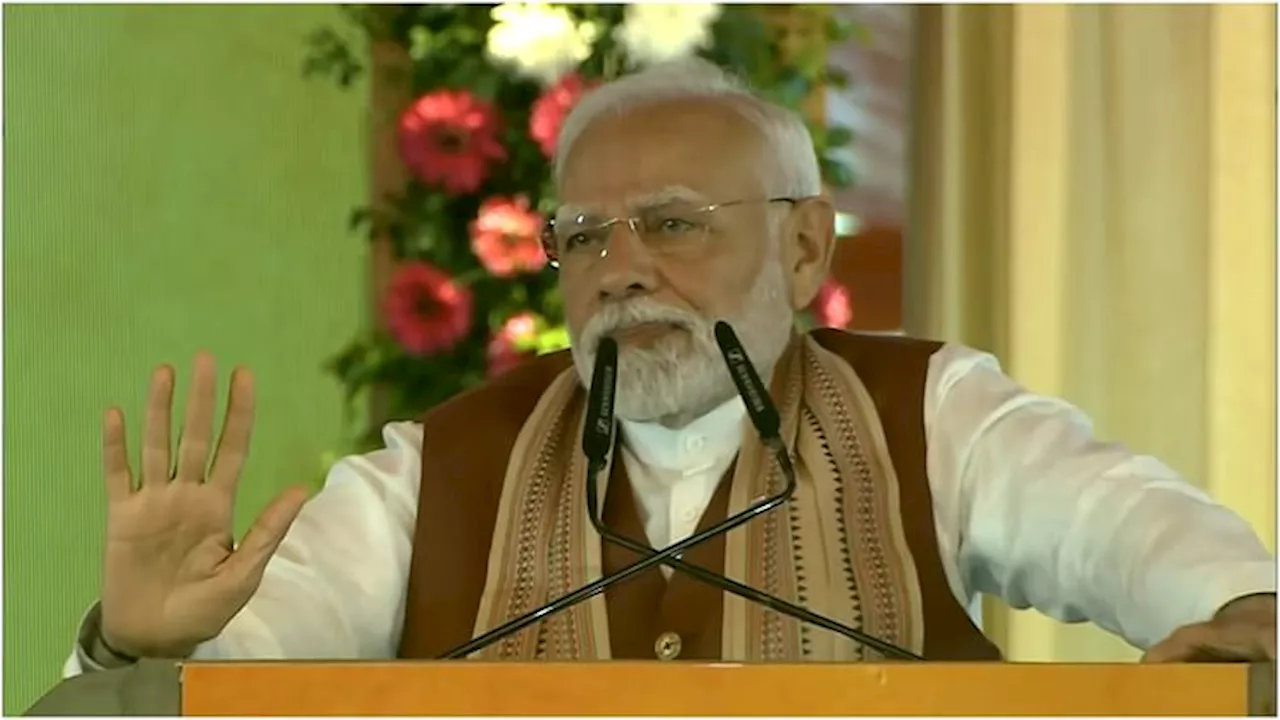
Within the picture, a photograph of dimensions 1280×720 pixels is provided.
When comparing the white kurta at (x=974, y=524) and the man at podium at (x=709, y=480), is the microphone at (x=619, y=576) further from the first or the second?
the white kurta at (x=974, y=524)

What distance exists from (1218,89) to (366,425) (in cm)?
107

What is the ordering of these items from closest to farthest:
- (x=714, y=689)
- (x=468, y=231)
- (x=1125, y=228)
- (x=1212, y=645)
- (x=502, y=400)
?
(x=714, y=689)
(x=1212, y=645)
(x=502, y=400)
(x=1125, y=228)
(x=468, y=231)

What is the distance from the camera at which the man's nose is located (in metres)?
1.32

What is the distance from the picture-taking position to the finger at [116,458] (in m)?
0.96

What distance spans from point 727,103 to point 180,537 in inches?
24.3

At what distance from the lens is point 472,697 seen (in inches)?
31.3

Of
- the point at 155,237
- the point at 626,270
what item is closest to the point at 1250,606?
the point at 626,270

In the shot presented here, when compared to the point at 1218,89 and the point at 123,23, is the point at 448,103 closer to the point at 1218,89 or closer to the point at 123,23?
the point at 123,23

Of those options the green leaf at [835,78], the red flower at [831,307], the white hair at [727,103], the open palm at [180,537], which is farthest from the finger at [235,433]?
the green leaf at [835,78]

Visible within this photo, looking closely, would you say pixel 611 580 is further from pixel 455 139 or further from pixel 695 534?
pixel 455 139

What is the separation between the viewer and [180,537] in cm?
99

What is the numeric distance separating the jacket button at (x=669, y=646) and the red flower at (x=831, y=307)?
66 centimetres

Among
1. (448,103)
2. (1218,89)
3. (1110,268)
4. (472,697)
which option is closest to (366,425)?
(448,103)

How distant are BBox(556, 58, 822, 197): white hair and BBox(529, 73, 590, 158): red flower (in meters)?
0.50
